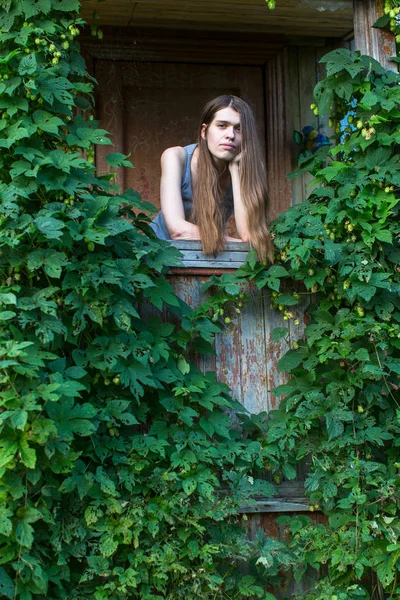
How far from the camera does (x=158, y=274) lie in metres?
4.21

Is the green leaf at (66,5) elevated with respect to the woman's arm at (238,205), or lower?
elevated

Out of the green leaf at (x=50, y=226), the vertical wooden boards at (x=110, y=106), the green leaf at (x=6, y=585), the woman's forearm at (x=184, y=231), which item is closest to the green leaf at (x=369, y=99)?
the woman's forearm at (x=184, y=231)

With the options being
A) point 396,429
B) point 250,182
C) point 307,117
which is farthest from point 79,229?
point 307,117

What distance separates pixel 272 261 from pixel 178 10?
176 cm

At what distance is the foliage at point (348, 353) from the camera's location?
3969 mm

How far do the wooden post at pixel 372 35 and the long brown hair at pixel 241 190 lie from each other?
0.73 m

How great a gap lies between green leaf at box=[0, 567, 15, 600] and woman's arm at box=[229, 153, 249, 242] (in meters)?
1.91

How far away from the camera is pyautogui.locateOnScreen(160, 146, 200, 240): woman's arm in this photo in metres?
4.42

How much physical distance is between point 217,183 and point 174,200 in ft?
0.89

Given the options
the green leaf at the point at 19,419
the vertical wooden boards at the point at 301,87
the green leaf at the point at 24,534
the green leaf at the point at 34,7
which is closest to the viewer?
the green leaf at the point at 19,419

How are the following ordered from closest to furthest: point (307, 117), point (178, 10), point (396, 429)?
point (396, 429), point (178, 10), point (307, 117)

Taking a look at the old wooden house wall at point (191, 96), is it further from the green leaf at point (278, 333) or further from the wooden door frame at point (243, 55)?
the green leaf at point (278, 333)

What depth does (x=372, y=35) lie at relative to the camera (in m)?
4.77

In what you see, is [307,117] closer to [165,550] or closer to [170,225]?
[170,225]
